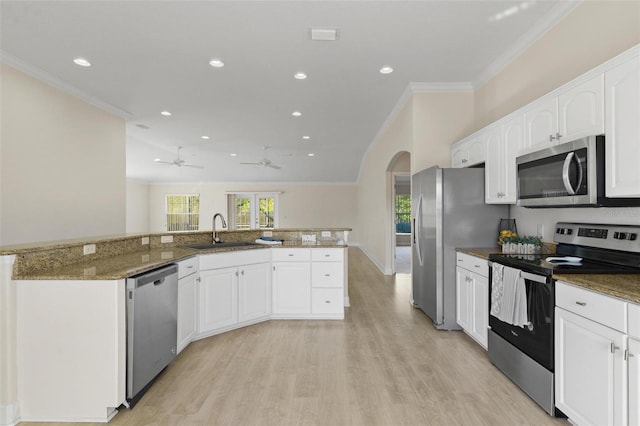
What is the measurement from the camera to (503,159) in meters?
3.01

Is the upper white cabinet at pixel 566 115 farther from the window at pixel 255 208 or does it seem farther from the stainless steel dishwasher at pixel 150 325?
the window at pixel 255 208

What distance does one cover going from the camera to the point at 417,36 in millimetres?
2984

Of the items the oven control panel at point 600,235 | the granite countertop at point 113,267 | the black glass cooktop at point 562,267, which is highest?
the oven control panel at point 600,235

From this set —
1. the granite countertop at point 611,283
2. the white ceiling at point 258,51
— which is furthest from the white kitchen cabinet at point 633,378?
the white ceiling at point 258,51

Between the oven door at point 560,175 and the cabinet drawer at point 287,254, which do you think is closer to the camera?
the oven door at point 560,175

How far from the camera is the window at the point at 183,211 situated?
12.4 metres

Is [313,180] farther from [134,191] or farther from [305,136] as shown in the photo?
[134,191]

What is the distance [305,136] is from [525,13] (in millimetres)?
4612

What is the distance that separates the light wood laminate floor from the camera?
1993 millimetres

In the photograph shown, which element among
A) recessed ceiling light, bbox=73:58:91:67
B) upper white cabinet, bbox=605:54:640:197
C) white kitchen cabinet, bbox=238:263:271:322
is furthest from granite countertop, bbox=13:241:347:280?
upper white cabinet, bbox=605:54:640:197

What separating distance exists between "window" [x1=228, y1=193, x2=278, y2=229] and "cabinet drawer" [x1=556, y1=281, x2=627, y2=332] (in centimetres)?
1074

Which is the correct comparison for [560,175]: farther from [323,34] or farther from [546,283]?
[323,34]

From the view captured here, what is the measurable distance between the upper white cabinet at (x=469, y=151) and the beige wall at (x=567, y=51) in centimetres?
45

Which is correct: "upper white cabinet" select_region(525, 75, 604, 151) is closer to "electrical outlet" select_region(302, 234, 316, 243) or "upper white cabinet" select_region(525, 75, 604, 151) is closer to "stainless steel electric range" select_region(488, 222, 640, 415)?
"stainless steel electric range" select_region(488, 222, 640, 415)
